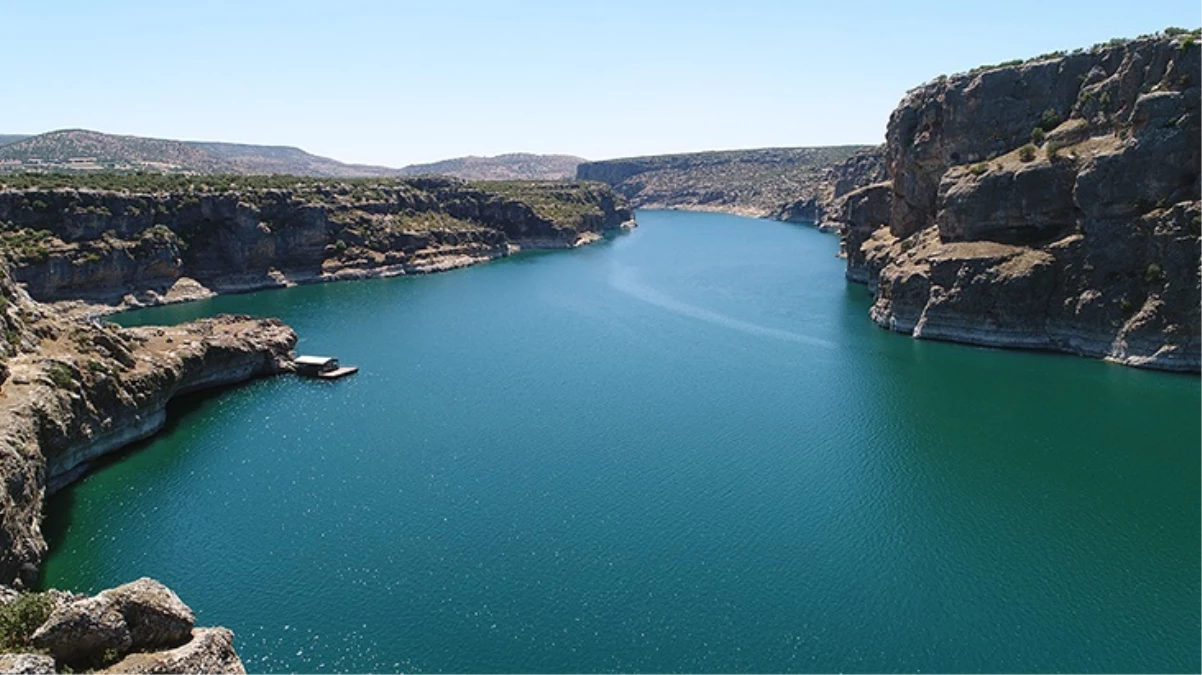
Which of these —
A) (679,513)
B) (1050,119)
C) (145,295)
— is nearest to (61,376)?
(679,513)

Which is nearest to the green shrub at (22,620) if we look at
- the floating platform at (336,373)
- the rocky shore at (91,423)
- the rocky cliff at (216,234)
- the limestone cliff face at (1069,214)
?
the rocky shore at (91,423)

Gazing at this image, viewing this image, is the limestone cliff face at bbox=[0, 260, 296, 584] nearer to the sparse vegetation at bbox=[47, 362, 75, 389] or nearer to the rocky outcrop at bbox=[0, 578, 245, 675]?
the sparse vegetation at bbox=[47, 362, 75, 389]

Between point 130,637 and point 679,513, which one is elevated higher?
point 130,637

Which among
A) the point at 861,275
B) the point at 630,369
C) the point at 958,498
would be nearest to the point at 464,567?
the point at 958,498

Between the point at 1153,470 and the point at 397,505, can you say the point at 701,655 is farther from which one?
the point at 1153,470

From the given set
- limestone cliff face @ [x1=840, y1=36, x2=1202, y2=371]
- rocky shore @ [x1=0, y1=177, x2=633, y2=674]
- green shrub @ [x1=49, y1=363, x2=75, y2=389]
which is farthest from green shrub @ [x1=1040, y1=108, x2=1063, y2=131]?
green shrub @ [x1=49, y1=363, x2=75, y2=389]

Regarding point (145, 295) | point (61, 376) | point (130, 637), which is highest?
point (61, 376)

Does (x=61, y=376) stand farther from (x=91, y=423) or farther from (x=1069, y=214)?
(x=1069, y=214)
